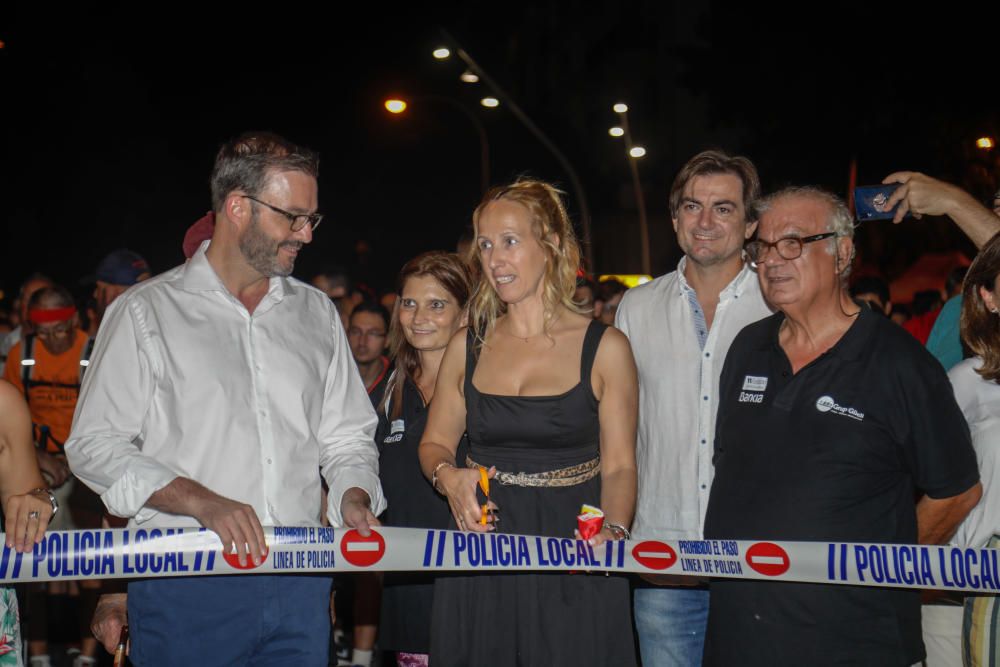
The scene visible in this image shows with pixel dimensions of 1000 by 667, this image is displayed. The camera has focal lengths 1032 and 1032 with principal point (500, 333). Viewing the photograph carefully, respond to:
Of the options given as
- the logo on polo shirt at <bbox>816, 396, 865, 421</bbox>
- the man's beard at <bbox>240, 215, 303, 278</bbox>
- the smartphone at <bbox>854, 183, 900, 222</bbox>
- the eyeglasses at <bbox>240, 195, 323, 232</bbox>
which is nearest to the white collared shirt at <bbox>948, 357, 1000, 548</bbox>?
the logo on polo shirt at <bbox>816, 396, 865, 421</bbox>

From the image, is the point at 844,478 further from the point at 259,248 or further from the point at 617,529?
the point at 259,248

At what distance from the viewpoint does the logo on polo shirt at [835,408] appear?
3.74 m

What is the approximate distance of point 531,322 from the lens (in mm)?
4340

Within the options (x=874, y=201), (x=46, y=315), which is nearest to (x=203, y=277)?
(x=874, y=201)

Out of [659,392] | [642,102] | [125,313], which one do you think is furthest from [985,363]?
[642,102]

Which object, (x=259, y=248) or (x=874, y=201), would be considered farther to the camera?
(x=874, y=201)

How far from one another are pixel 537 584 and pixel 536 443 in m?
0.55

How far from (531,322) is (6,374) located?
627cm

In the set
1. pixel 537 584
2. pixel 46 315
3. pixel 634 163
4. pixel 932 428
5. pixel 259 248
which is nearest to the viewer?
pixel 932 428

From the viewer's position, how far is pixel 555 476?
4.09 m

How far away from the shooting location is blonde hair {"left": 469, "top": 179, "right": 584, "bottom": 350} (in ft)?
14.0

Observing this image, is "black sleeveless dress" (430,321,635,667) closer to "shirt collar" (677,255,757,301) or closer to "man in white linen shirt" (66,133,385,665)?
"man in white linen shirt" (66,133,385,665)

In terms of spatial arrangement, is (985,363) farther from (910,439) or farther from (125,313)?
(125,313)

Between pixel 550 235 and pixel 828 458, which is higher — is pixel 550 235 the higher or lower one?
the higher one
